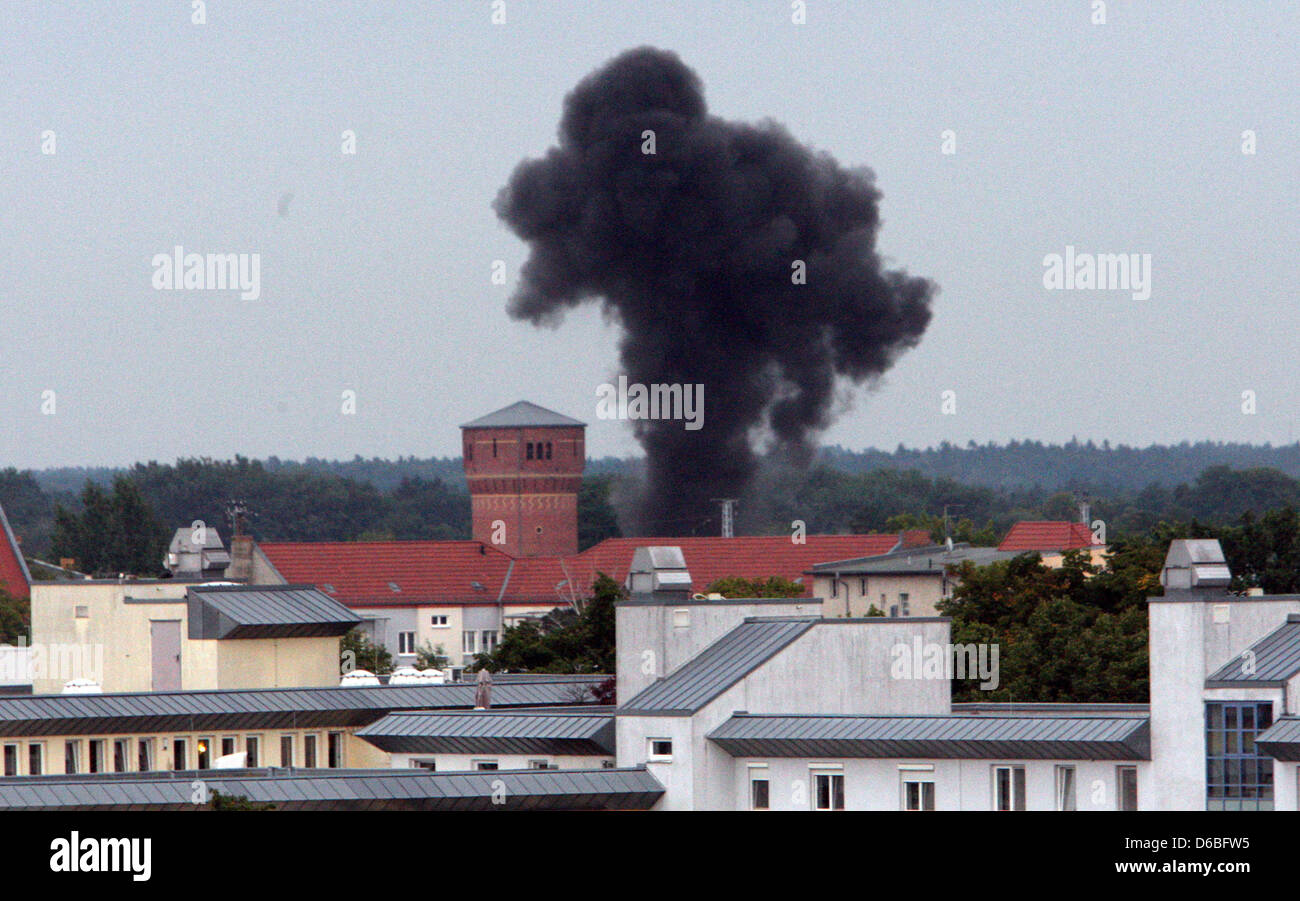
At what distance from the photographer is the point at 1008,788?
29766mm

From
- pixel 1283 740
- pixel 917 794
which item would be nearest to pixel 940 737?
pixel 917 794

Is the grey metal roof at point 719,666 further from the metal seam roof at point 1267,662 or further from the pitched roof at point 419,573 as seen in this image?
the pitched roof at point 419,573

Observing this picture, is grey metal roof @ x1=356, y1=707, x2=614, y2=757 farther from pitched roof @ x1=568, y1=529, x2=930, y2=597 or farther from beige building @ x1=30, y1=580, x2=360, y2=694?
pitched roof @ x1=568, y1=529, x2=930, y2=597

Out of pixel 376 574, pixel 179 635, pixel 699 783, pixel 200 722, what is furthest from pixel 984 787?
pixel 376 574

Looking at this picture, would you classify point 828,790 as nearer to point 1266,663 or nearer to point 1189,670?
point 1189,670

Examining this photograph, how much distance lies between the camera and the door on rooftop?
140 ft

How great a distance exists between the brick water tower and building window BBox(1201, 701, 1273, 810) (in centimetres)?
10543

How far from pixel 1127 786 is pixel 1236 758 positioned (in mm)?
1398

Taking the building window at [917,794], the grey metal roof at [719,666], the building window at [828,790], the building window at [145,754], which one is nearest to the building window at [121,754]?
the building window at [145,754]

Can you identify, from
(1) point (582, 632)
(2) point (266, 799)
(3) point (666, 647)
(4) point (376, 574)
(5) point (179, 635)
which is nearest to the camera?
(2) point (266, 799)
